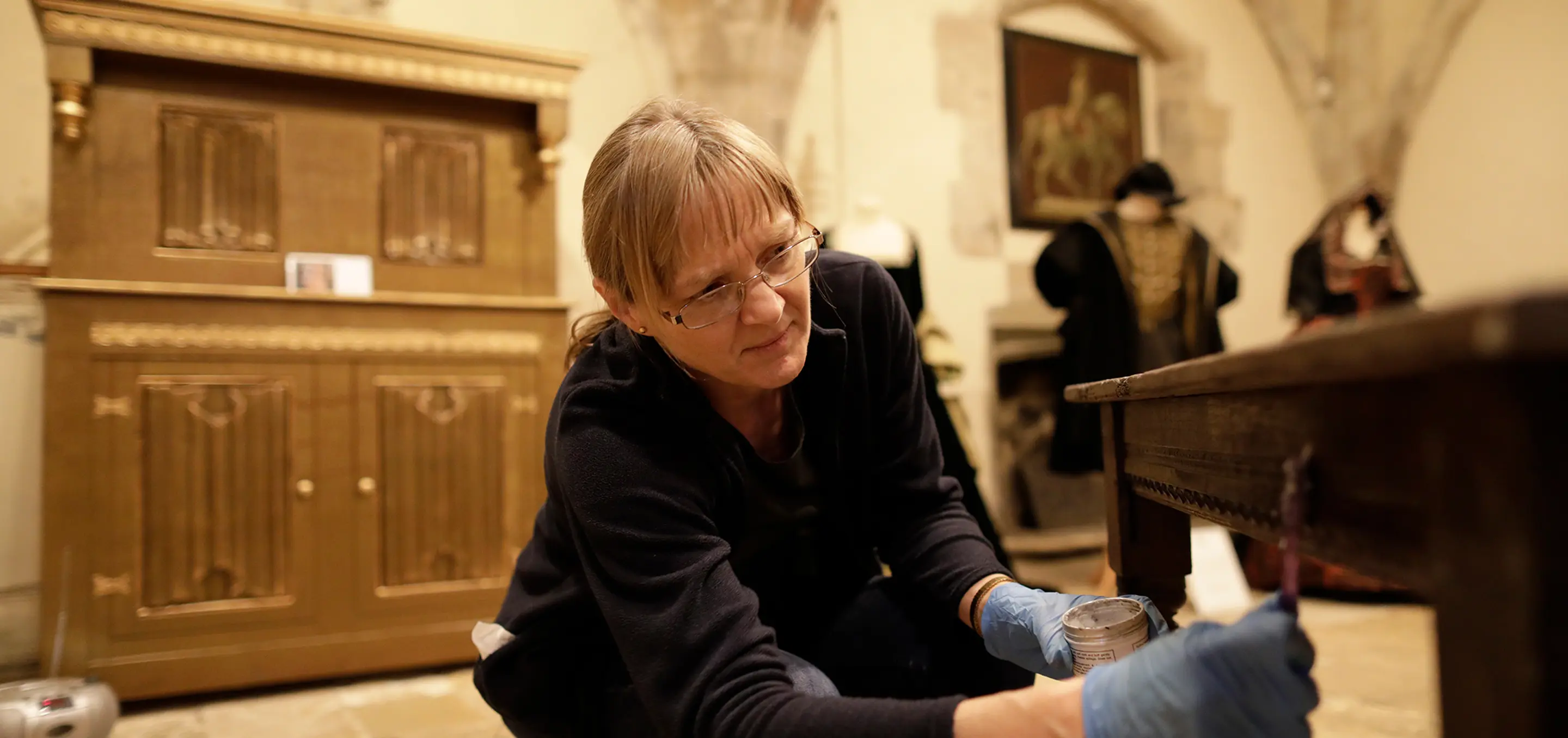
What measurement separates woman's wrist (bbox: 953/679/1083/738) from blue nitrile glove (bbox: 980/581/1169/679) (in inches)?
8.9

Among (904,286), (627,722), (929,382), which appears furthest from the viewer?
(904,286)

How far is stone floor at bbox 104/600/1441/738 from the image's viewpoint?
196 cm

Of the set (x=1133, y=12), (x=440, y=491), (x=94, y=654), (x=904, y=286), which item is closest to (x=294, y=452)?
(x=440, y=491)

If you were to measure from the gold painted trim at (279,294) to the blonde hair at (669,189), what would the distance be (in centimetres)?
163

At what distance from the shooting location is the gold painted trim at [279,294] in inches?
88.1

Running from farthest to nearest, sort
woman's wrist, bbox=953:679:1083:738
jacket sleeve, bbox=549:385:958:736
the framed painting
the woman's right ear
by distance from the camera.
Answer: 1. the framed painting
2. the woman's right ear
3. jacket sleeve, bbox=549:385:958:736
4. woman's wrist, bbox=953:679:1083:738

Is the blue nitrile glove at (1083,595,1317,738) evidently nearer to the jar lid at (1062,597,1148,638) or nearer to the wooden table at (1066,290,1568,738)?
the wooden table at (1066,290,1568,738)

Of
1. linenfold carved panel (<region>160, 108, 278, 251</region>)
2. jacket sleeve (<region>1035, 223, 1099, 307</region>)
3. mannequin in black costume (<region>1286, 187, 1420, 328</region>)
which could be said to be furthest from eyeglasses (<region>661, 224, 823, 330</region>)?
mannequin in black costume (<region>1286, 187, 1420, 328</region>)

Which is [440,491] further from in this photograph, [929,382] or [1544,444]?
[1544,444]

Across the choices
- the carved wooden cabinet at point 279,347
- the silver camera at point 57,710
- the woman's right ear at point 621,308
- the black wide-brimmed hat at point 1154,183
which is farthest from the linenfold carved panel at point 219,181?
the black wide-brimmed hat at point 1154,183

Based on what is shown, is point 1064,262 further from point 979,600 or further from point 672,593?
point 672,593

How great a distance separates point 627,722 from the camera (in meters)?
1.18

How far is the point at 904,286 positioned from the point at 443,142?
61.9 inches

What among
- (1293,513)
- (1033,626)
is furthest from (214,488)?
(1293,513)
